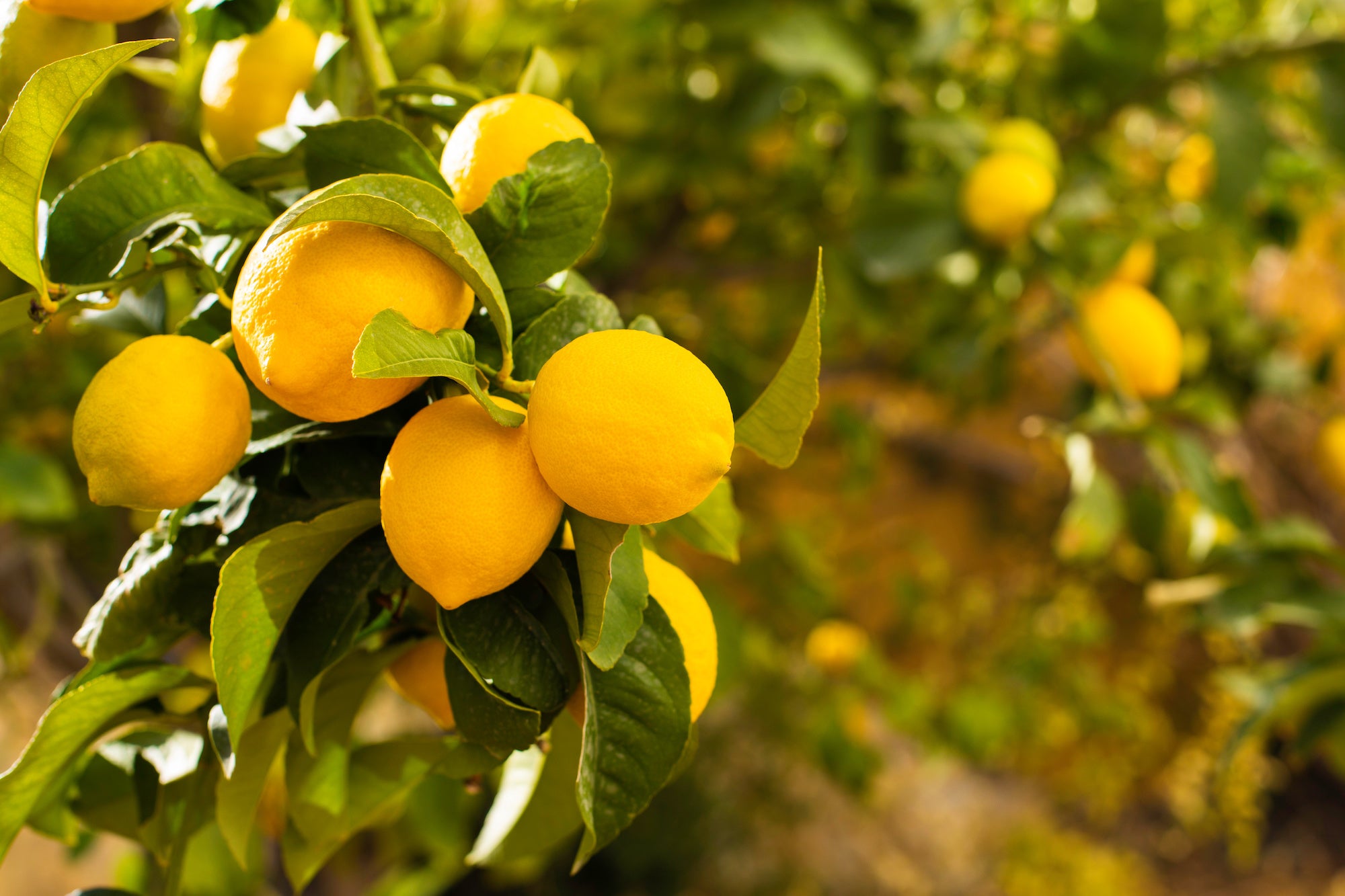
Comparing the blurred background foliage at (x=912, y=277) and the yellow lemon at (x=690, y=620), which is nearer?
the yellow lemon at (x=690, y=620)

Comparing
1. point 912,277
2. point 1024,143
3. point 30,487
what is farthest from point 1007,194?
point 30,487

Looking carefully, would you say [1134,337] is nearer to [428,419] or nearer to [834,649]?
[428,419]

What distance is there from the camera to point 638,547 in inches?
8.8

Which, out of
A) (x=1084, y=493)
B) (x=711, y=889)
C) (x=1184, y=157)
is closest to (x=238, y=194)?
(x=1084, y=493)

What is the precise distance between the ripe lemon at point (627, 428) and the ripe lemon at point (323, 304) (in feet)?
0.14

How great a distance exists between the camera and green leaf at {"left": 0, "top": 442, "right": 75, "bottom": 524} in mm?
555

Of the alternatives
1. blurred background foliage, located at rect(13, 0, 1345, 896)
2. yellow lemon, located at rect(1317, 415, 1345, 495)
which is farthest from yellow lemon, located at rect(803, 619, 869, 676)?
yellow lemon, located at rect(1317, 415, 1345, 495)

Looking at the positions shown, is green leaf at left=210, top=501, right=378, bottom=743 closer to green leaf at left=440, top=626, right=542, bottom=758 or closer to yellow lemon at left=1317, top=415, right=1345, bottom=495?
green leaf at left=440, top=626, right=542, bottom=758

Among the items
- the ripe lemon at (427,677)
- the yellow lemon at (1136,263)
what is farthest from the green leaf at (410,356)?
the yellow lemon at (1136,263)

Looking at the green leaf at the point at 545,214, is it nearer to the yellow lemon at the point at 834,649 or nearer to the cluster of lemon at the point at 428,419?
the cluster of lemon at the point at 428,419

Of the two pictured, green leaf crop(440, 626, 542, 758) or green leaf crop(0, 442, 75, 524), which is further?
green leaf crop(0, 442, 75, 524)

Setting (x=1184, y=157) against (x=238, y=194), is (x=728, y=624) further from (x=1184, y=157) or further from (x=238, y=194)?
(x=1184, y=157)

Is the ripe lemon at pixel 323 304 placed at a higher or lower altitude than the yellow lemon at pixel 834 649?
higher

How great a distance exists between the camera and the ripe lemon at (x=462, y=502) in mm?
199
